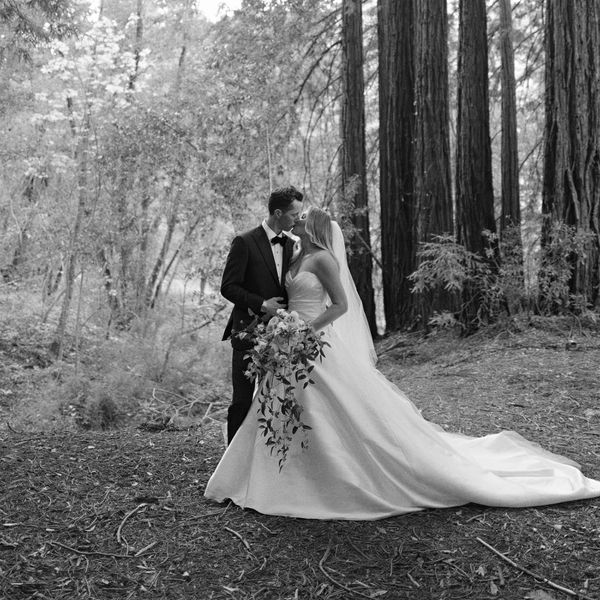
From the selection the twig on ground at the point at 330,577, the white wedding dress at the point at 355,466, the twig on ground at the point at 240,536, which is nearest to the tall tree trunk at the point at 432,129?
the white wedding dress at the point at 355,466

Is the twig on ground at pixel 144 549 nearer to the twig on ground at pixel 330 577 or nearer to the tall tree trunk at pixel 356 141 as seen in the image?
the twig on ground at pixel 330 577

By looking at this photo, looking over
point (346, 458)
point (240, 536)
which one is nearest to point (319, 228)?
point (346, 458)

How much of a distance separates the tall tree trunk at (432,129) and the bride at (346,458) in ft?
19.3

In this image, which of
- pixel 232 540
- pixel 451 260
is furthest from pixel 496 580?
pixel 451 260

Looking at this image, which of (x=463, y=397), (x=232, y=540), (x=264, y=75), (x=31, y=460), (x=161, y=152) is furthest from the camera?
(x=161, y=152)

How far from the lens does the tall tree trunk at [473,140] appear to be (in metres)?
9.96

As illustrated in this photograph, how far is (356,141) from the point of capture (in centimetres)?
1177

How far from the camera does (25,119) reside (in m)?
16.4

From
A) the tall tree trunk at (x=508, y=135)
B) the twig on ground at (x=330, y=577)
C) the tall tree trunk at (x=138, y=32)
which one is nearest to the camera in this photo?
the twig on ground at (x=330, y=577)

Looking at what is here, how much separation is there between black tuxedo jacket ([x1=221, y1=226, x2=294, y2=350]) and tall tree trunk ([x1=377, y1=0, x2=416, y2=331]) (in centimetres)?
649

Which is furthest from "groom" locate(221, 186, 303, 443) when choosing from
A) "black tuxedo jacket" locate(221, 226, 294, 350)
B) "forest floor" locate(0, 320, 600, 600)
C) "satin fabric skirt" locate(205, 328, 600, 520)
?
"forest floor" locate(0, 320, 600, 600)

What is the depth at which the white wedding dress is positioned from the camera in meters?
4.29

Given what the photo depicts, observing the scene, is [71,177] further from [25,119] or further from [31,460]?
[31,460]

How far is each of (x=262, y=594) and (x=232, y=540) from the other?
0.56 metres
